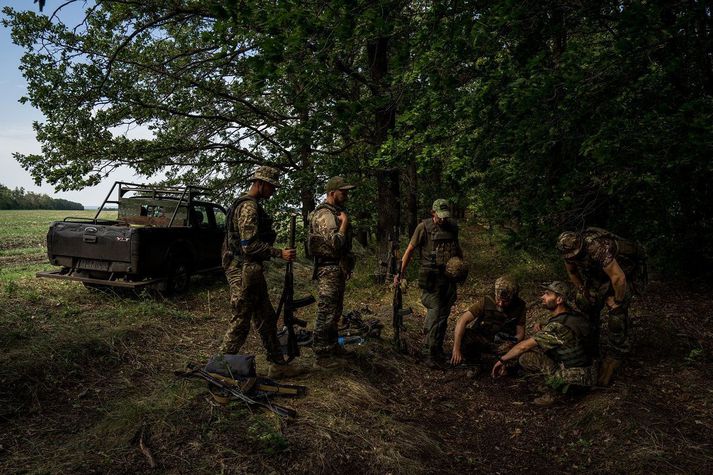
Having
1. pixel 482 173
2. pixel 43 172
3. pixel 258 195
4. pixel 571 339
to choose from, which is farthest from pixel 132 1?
pixel 571 339

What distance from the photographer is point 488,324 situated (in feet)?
19.3

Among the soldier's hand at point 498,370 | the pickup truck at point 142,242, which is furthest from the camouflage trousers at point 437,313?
the pickup truck at point 142,242

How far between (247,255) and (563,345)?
3427mm

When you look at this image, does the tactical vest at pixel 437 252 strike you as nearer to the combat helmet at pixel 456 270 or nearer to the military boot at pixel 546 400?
the combat helmet at pixel 456 270

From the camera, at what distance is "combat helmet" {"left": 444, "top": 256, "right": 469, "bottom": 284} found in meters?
5.69

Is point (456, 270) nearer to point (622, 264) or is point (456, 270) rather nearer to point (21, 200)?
point (622, 264)

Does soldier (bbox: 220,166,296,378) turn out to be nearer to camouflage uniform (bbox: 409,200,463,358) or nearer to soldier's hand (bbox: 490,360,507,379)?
camouflage uniform (bbox: 409,200,463,358)

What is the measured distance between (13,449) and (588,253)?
5645 mm

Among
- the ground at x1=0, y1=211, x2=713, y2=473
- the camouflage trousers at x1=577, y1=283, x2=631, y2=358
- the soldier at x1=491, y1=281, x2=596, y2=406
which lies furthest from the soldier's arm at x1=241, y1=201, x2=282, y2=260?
the camouflage trousers at x1=577, y1=283, x2=631, y2=358

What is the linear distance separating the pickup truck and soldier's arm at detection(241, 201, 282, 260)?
3.95 metres

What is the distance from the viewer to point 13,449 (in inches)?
132

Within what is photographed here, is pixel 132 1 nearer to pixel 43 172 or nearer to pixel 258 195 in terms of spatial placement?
pixel 43 172

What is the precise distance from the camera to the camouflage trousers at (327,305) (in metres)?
5.12

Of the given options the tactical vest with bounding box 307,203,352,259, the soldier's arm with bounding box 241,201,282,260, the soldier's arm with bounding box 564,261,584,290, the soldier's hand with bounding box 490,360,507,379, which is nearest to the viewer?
the soldier's arm with bounding box 241,201,282,260
